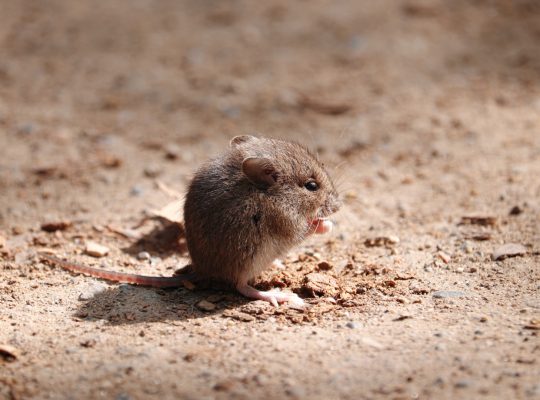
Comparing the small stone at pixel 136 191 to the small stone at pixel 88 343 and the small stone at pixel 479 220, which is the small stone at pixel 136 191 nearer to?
the small stone at pixel 88 343

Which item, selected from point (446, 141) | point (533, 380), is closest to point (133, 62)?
point (446, 141)

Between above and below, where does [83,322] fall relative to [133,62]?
below

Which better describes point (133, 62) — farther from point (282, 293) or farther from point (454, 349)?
point (454, 349)

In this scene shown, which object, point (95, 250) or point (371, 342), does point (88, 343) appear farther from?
point (371, 342)

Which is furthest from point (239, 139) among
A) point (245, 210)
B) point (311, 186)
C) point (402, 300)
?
point (402, 300)

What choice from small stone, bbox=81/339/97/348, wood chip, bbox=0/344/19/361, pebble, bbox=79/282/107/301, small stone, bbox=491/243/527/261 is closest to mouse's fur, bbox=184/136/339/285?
pebble, bbox=79/282/107/301

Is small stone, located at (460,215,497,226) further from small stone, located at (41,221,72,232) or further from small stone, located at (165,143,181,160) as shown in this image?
small stone, located at (41,221,72,232)
